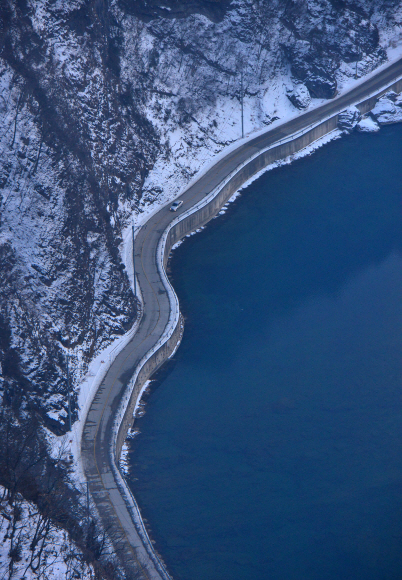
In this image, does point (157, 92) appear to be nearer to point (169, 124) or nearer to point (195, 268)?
point (169, 124)

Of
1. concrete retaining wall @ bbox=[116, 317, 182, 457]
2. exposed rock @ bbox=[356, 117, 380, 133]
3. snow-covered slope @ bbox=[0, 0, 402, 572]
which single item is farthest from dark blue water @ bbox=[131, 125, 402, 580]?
exposed rock @ bbox=[356, 117, 380, 133]

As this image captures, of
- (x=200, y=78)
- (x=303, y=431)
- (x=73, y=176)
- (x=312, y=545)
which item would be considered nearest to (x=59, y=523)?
(x=312, y=545)

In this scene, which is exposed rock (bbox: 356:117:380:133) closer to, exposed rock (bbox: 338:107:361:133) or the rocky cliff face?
exposed rock (bbox: 338:107:361:133)

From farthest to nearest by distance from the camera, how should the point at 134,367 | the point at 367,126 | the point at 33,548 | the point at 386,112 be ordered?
the point at 386,112 < the point at 367,126 < the point at 134,367 < the point at 33,548

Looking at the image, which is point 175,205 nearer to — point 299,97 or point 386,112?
point 299,97

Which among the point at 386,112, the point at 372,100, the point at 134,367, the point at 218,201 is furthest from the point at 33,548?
the point at 372,100
